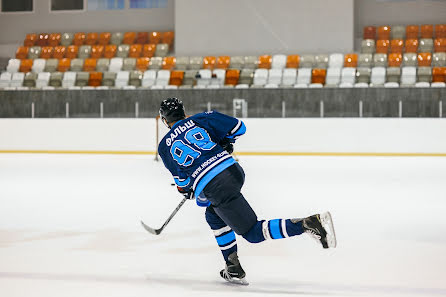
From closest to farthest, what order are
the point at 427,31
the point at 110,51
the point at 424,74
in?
the point at 424,74, the point at 427,31, the point at 110,51

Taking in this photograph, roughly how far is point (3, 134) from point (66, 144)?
1.22m

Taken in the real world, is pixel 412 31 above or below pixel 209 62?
above

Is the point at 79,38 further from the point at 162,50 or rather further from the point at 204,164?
the point at 204,164

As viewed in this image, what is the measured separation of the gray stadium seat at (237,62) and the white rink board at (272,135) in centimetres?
531

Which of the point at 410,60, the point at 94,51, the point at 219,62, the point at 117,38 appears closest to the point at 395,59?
the point at 410,60

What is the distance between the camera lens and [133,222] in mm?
5547

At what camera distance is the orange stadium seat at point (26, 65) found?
18516 mm

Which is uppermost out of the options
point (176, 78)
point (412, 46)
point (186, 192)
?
point (412, 46)

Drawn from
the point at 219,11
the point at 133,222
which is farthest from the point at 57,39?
the point at 133,222

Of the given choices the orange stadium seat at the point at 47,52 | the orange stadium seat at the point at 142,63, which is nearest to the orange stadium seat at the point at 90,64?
the orange stadium seat at the point at 142,63

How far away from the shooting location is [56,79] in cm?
1711

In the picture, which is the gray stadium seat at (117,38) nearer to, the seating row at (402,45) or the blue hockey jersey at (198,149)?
the seating row at (402,45)

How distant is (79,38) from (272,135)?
32.4ft

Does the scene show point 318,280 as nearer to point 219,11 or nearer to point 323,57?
point 323,57
